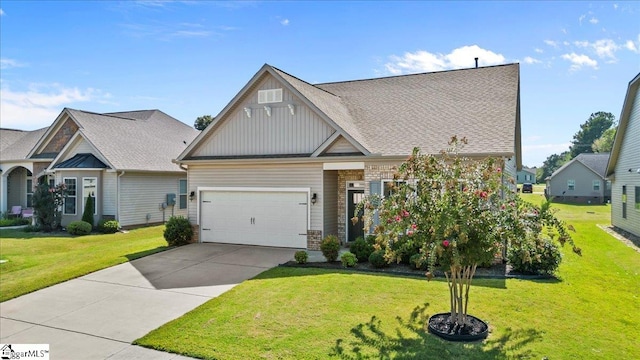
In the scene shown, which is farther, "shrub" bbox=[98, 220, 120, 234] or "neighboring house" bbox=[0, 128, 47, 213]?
"neighboring house" bbox=[0, 128, 47, 213]

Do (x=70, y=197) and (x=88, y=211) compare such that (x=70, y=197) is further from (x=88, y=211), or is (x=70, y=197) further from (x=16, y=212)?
(x=16, y=212)

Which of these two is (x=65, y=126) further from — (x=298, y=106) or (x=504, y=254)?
(x=504, y=254)

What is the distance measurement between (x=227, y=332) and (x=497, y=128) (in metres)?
10.5

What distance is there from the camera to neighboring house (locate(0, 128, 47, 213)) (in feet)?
79.9

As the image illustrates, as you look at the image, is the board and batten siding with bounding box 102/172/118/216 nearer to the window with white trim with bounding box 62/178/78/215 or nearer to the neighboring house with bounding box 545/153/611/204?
the window with white trim with bounding box 62/178/78/215

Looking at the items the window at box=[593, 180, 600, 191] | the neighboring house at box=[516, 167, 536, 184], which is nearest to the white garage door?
the window at box=[593, 180, 600, 191]

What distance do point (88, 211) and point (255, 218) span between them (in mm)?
10594

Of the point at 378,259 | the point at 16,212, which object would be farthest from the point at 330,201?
the point at 16,212

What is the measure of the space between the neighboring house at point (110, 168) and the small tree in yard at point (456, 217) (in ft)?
57.5

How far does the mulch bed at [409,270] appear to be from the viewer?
9828 millimetres

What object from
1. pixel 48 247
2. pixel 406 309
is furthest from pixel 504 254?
pixel 48 247

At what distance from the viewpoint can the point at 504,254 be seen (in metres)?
11.3

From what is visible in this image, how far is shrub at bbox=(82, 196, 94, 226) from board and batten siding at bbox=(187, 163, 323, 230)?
24.6 ft

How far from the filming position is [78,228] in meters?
18.8
